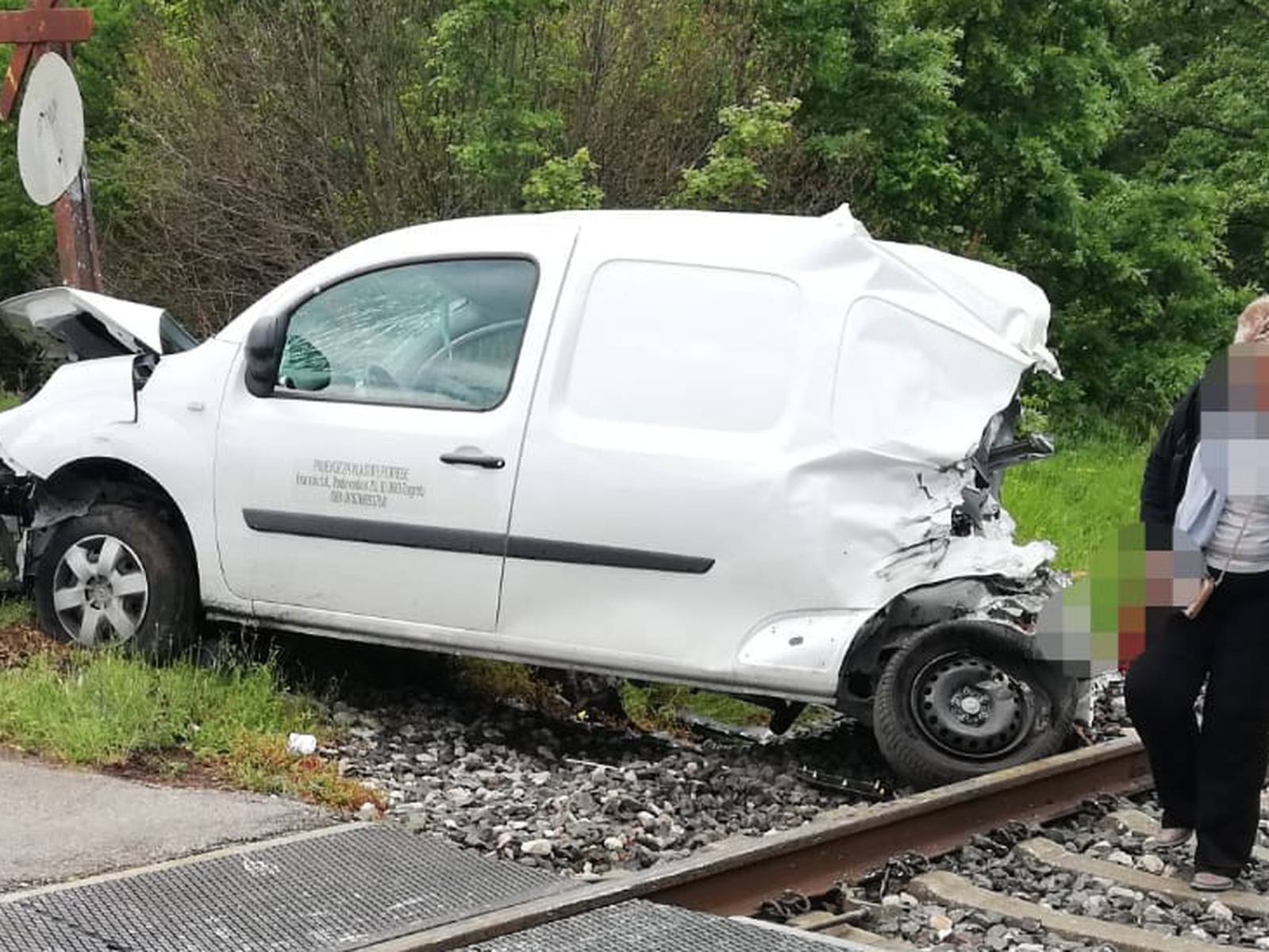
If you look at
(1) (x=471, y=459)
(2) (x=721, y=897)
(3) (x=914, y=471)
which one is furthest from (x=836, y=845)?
(1) (x=471, y=459)

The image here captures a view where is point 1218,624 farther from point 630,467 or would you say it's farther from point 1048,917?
point 630,467

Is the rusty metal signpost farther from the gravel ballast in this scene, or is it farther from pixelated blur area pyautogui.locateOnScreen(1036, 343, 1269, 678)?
pixelated blur area pyautogui.locateOnScreen(1036, 343, 1269, 678)

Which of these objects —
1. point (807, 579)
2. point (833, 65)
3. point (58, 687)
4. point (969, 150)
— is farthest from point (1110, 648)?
point (969, 150)

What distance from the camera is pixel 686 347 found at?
588cm

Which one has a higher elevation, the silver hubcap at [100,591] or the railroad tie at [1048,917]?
the silver hubcap at [100,591]

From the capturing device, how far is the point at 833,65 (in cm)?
1453

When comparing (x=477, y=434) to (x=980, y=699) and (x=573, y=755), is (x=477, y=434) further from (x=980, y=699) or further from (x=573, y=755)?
(x=980, y=699)

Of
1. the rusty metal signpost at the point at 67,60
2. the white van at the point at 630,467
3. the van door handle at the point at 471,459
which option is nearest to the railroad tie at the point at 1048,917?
the white van at the point at 630,467

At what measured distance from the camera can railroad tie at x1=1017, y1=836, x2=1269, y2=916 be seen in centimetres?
466

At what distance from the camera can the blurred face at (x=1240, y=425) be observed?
4.55 m

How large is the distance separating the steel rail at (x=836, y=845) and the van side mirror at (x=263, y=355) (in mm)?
2667

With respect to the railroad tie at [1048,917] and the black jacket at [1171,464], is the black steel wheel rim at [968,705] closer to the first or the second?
the railroad tie at [1048,917]

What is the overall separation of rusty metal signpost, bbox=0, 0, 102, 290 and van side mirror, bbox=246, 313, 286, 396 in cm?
290

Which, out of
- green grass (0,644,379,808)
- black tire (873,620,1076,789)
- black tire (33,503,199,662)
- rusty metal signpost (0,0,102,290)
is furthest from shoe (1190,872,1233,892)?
A: rusty metal signpost (0,0,102,290)
